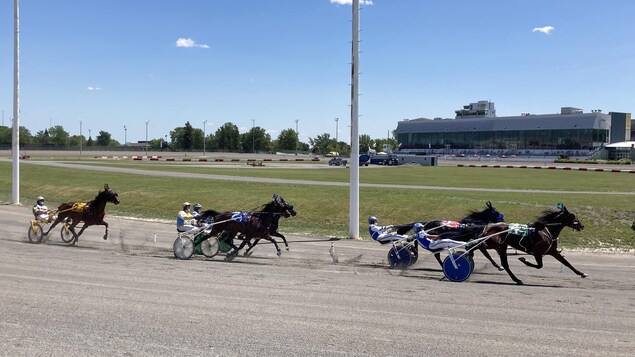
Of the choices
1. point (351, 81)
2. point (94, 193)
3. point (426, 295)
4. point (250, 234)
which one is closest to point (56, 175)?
point (94, 193)

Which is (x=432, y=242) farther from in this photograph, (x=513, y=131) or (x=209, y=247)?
(x=513, y=131)

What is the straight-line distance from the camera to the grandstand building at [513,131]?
116062mm

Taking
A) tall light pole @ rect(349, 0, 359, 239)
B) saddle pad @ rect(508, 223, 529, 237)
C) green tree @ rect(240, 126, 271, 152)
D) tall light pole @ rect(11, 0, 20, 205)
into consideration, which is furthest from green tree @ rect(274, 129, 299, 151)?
saddle pad @ rect(508, 223, 529, 237)

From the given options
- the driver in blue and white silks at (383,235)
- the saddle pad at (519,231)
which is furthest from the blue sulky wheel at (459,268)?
the driver in blue and white silks at (383,235)

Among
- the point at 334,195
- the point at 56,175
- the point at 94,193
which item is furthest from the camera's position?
the point at 56,175

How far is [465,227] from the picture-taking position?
40.2 ft

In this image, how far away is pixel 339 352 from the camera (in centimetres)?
670

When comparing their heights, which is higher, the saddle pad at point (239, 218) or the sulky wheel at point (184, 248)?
the saddle pad at point (239, 218)

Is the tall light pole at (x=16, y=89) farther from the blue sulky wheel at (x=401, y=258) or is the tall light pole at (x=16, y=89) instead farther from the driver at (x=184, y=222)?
the blue sulky wheel at (x=401, y=258)

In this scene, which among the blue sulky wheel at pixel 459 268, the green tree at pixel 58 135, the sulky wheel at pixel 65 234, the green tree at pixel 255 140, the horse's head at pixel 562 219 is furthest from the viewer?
the green tree at pixel 58 135

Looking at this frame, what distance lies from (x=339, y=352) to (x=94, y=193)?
3082 cm

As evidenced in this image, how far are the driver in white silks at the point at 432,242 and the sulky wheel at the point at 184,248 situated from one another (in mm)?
5413

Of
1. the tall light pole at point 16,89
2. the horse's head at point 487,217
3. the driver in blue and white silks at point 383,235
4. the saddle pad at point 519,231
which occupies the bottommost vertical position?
the driver in blue and white silks at point 383,235

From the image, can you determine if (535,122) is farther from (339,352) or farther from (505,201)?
(339,352)
